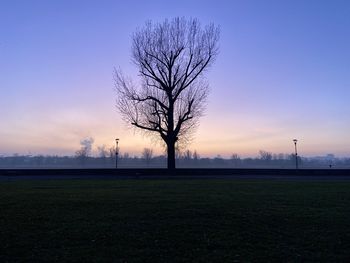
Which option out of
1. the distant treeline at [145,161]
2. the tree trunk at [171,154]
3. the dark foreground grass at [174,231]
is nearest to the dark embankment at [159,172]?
the tree trunk at [171,154]

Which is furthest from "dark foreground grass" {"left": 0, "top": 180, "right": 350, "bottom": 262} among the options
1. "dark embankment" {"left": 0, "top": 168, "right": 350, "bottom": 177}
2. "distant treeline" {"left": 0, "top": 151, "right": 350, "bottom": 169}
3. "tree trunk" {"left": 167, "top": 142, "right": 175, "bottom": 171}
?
"distant treeline" {"left": 0, "top": 151, "right": 350, "bottom": 169}

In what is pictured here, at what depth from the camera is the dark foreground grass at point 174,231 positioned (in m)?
8.14

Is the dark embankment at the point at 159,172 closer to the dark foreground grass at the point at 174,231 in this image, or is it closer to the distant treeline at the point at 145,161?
the dark foreground grass at the point at 174,231

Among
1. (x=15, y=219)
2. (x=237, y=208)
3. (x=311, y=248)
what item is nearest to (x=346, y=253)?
(x=311, y=248)

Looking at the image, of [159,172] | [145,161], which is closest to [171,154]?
[159,172]

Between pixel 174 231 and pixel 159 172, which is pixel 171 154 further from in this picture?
pixel 174 231

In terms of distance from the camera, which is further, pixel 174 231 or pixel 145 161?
pixel 145 161

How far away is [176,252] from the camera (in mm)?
8305

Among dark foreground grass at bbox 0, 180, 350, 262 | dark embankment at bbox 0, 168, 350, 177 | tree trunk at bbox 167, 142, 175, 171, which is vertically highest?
tree trunk at bbox 167, 142, 175, 171

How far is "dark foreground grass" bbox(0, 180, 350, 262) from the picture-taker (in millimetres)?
8141

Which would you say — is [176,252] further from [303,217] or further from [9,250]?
[303,217]

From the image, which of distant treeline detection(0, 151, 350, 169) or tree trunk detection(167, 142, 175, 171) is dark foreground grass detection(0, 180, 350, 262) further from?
distant treeline detection(0, 151, 350, 169)

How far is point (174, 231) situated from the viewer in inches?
394

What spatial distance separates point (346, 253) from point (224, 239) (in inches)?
100
